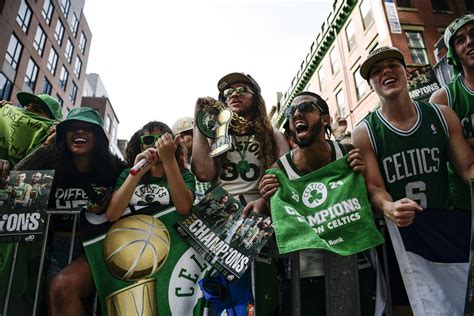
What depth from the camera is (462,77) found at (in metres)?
2.90

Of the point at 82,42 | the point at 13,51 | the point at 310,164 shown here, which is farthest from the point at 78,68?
the point at 310,164

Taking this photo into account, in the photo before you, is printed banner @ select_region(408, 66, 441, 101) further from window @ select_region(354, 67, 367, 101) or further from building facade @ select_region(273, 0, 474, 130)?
window @ select_region(354, 67, 367, 101)

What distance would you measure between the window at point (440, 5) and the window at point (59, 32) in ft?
101

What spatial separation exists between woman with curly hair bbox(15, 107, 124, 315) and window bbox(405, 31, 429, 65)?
1883 cm

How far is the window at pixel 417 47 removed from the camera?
16797mm

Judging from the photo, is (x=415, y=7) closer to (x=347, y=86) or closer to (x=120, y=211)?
(x=347, y=86)

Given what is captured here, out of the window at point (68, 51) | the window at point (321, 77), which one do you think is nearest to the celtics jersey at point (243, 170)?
the window at point (321, 77)

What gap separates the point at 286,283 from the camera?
230 centimetres

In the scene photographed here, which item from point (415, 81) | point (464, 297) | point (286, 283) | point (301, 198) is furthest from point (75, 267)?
point (415, 81)

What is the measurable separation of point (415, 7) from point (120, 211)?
22275 millimetres

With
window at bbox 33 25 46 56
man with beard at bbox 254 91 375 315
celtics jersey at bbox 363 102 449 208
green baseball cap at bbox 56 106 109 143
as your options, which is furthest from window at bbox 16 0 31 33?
celtics jersey at bbox 363 102 449 208

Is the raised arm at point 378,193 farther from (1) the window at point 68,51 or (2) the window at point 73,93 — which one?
(2) the window at point 73,93

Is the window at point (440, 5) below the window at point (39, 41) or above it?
below

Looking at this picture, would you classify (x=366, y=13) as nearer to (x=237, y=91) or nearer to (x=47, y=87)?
(x=237, y=91)
